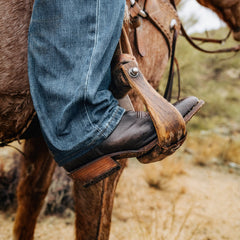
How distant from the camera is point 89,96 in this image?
716 mm

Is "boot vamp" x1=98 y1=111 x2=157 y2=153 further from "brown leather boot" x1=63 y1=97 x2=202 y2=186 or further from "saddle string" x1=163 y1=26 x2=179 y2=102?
"saddle string" x1=163 y1=26 x2=179 y2=102

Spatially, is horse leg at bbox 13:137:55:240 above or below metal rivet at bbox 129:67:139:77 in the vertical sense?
below

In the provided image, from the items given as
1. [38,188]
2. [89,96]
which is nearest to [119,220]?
[38,188]

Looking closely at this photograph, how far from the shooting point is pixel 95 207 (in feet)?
3.75

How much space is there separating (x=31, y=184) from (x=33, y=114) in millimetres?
902

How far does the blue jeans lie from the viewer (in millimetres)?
735

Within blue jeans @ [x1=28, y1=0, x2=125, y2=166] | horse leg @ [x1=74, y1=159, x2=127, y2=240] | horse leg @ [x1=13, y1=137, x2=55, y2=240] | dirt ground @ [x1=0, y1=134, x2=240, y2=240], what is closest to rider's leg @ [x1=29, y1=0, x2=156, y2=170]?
blue jeans @ [x1=28, y1=0, x2=125, y2=166]

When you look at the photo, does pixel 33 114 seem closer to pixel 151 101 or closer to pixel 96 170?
pixel 96 170

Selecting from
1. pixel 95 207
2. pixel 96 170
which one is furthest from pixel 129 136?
pixel 95 207

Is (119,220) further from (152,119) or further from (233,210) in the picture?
(152,119)

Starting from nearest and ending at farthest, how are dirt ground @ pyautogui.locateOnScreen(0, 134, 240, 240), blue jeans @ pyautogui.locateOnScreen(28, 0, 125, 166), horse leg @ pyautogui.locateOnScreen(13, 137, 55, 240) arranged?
1. blue jeans @ pyautogui.locateOnScreen(28, 0, 125, 166)
2. horse leg @ pyautogui.locateOnScreen(13, 137, 55, 240)
3. dirt ground @ pyautogui.locateOnScreen(0, 134, 240, 240)

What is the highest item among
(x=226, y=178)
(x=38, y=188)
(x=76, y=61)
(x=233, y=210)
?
(x=76, y=61)

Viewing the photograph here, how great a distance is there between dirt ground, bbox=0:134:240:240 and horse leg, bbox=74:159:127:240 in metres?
0.48

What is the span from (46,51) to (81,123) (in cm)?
28
